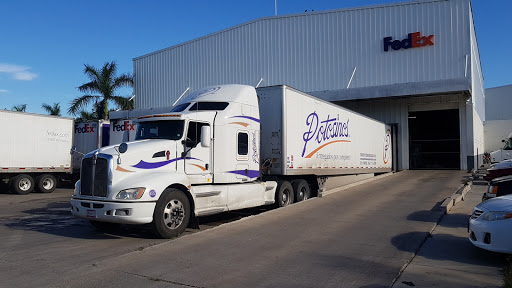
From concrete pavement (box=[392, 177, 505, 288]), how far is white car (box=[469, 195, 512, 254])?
331 millimetres

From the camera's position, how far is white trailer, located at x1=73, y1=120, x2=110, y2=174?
21.9 metres

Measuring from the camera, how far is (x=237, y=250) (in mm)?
6699

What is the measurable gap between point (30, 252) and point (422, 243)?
7144 millimetres

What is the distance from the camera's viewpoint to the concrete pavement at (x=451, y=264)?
5113 millimetres

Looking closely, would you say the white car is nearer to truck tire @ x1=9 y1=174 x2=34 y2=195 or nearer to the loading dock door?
truck tire @ x1=9 y1=174 x2=34 y2=195

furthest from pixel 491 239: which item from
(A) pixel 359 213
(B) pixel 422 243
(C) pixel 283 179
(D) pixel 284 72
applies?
(D) pixel 284 72

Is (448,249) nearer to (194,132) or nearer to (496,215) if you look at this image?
(496,215)

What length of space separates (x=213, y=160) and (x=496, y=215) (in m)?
5.87

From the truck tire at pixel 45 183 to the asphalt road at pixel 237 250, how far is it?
27.5 ft

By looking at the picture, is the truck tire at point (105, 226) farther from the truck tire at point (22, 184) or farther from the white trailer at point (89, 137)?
the white trailer at point (89, 137)

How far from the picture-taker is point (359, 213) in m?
10.0

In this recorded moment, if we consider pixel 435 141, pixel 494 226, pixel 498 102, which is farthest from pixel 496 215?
pixel 498 102

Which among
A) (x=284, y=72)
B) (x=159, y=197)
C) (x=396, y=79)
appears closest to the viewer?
(x=159, y=197)

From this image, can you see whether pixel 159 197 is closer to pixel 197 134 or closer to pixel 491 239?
pixel 197 134
